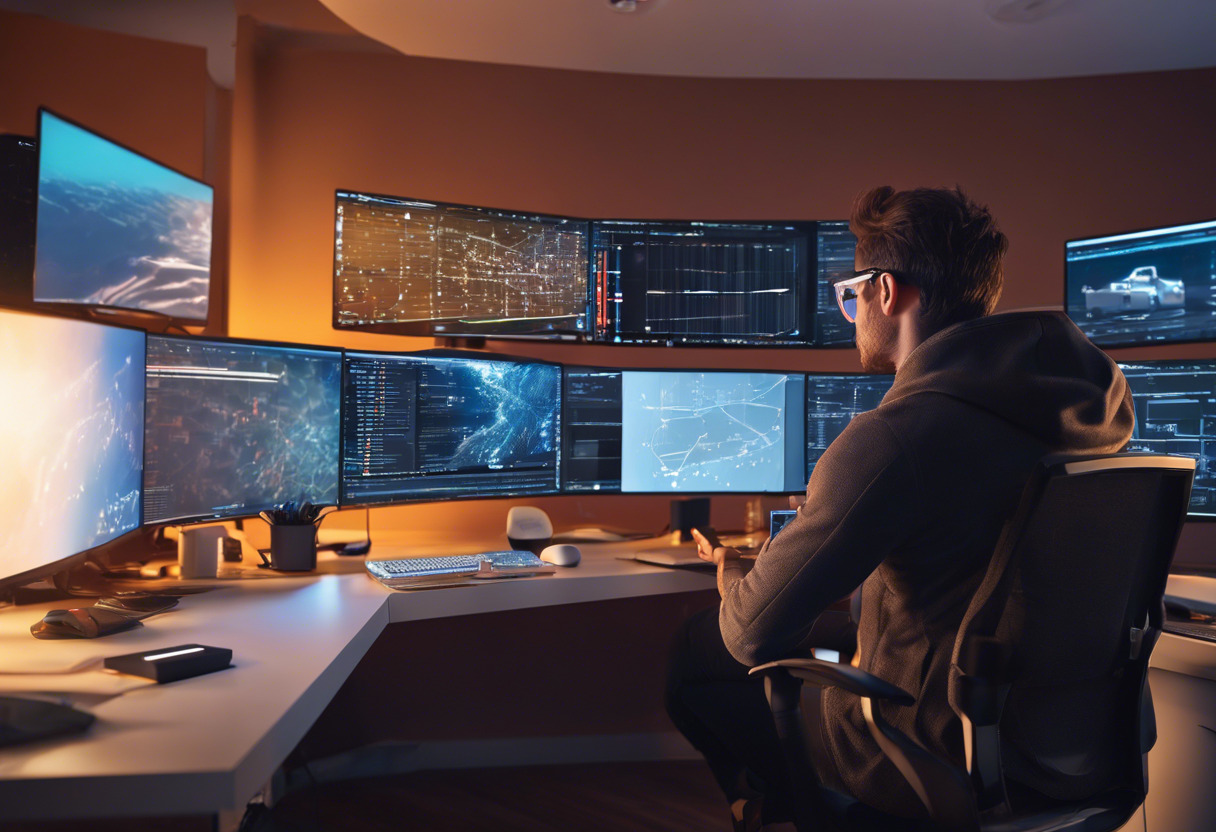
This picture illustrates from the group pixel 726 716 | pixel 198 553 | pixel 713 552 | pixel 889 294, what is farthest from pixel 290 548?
pixel 889 294

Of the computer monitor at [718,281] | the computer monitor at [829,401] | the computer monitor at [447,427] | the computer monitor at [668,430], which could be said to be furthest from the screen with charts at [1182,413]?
the computer monitor at [447,427]

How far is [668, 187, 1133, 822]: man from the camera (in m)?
1.19

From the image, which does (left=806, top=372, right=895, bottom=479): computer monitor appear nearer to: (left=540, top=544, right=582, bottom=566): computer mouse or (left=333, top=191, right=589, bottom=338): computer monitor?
(left=333, top=191, right=589, bottom=338): computer monitor

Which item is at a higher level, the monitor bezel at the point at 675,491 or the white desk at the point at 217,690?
the monitor bezel at the point at 675,491

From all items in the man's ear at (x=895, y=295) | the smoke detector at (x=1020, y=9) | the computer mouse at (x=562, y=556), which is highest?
the smoke detector at (x=1020, y=9)

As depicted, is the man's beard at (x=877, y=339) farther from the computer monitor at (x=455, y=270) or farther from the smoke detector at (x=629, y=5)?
the smoke detector at (x=629, y=5)

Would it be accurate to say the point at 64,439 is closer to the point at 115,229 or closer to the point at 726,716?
the point at 115,229

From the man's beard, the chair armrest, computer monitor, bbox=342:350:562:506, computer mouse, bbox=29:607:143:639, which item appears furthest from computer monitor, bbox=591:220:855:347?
computer mouse, bbox=29:607:143:639

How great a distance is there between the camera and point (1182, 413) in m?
2.08

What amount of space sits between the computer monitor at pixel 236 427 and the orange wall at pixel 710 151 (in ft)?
2.12

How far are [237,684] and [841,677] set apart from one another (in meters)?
0.80

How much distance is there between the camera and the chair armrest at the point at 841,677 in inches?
44.8

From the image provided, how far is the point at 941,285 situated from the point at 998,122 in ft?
6.46

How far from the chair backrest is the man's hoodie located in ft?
0.24
